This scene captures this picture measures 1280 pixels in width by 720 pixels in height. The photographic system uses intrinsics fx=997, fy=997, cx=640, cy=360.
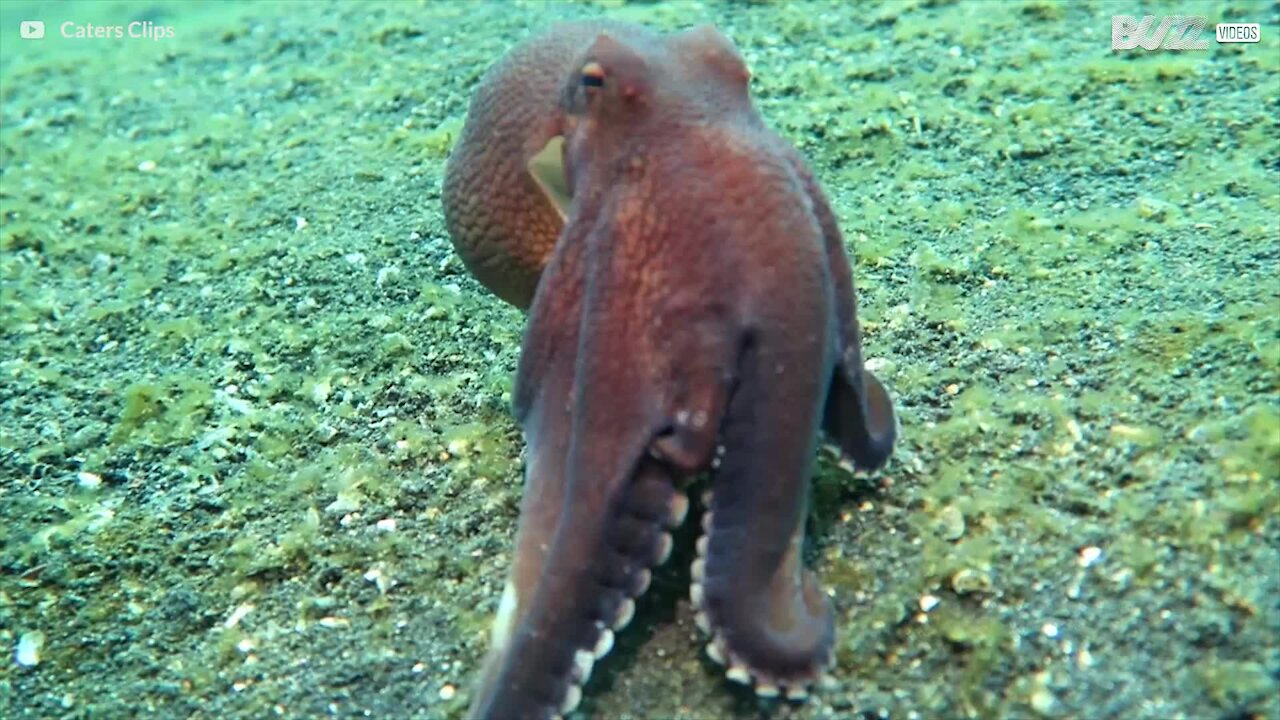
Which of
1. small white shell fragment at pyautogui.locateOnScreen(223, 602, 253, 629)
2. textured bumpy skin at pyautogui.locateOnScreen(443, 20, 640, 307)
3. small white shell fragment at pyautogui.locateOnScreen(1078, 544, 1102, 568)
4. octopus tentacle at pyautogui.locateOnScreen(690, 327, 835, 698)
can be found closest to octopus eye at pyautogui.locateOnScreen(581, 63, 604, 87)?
textured bumpy skin at pyautogui.locateOnScreen(443, 20, 640, 307)

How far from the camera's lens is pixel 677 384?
7.00ft

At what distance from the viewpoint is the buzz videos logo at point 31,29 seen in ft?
44.0

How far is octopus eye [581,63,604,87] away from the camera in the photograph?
2350mm

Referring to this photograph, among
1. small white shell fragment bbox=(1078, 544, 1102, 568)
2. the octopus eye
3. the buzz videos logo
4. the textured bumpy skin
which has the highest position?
the octopus eye

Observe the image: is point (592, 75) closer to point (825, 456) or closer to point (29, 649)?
point (825, 456)

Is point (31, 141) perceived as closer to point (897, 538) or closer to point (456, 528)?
point (456, 528)

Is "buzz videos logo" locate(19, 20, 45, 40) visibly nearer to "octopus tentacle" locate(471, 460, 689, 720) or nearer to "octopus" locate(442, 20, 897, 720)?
"octopus" locate(442, 20, 897, 720)

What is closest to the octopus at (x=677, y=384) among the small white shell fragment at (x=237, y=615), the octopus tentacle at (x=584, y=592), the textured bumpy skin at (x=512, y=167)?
the octopus tentacle at (x=584, y=592)

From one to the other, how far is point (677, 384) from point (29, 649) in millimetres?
2188

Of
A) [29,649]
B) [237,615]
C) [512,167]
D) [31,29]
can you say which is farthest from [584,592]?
[31,29]

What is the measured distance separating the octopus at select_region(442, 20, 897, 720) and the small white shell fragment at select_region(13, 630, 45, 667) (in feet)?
4.96

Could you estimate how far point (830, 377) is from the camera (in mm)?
2238

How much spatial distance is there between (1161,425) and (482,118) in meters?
2.05

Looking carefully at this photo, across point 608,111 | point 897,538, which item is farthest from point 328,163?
point 897,538
